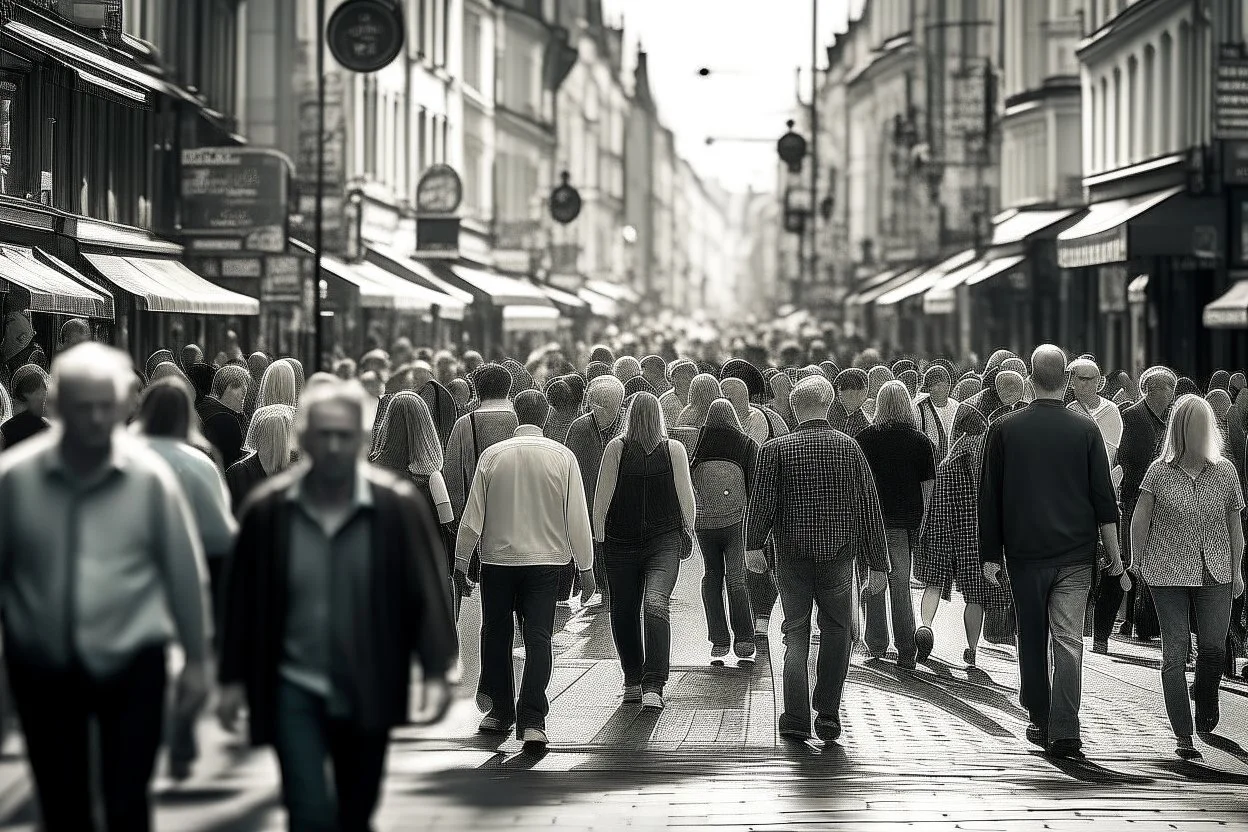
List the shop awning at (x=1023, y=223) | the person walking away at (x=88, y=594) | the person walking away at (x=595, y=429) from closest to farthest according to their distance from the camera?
the person walking away at (x=88, y=594)
the person walking away at (x=595, y=429)
the shop awning at (x=1023, y=223)

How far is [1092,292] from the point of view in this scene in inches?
1775

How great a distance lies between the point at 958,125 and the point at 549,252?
2406 cm

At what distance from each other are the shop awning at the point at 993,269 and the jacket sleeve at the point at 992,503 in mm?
38199

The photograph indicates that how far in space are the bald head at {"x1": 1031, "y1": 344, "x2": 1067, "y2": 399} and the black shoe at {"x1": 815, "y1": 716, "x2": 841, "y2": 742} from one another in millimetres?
2005

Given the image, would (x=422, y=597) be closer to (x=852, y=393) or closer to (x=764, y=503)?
(x=764, y=503)

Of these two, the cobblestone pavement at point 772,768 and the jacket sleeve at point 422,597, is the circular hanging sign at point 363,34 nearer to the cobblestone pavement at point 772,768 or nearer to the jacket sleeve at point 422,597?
the cobblestone pavement at point 772,768

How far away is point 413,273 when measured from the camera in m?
44.2

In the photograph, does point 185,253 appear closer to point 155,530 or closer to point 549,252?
point 155,530

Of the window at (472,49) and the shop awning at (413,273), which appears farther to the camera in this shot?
the window at (472,49)

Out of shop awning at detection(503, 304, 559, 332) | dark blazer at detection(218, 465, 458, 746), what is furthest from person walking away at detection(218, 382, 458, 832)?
shop awning at detection(503, 304, 559, 332)

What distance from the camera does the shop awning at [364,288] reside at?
3609cm

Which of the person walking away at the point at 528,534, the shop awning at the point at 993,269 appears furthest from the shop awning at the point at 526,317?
the person walking away at the point at 528,534

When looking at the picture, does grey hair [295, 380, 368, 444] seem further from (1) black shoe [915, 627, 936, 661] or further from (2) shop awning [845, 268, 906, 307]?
(2) shop awning [845, 268, 906, 307]

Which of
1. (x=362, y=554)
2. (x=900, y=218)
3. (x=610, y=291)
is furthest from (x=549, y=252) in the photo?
(x=362, y=554)
